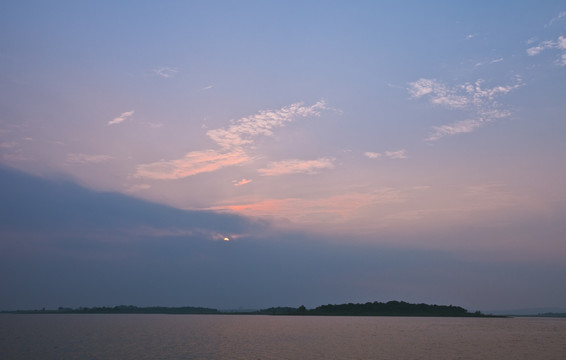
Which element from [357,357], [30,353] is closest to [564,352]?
[357,357]

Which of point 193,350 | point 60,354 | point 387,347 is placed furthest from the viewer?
point 387,347

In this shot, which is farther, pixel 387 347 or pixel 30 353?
pixel 387 347

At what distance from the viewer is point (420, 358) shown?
58.4 metres

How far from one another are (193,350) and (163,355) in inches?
321

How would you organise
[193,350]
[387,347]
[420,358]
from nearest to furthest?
[420,358], [193,350], [387,347]

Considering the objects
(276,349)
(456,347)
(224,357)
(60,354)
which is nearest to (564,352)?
(456,347)

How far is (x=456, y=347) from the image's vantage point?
247ft

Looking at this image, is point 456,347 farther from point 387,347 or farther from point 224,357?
point 224,357

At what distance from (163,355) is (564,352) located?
5888 centimetres

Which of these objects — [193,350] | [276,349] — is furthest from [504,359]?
[193,350]

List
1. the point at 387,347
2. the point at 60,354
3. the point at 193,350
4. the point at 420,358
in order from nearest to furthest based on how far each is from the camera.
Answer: the point at 420,358 → the point at 60,354 → the point at 193,350 → the point at 387,347

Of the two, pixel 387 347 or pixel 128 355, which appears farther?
pixel 387 347

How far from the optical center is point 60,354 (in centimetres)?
6228

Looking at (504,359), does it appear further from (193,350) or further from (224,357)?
(193,350)
